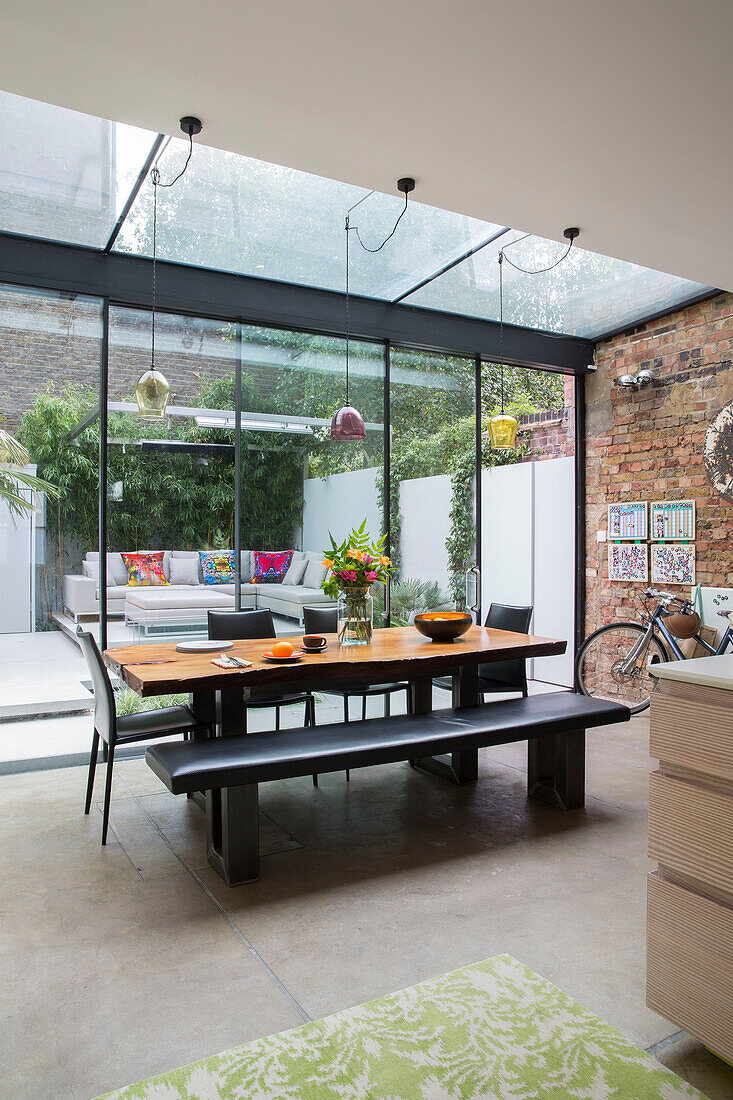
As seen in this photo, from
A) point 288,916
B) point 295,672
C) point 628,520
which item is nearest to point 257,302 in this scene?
point 295,672

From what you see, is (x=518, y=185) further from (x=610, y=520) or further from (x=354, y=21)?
(x=610, y=520)

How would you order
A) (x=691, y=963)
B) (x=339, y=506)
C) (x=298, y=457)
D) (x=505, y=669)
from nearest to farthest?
1. (x=691, y=963)
2. (x=505, y=669)
3. (x=298, y=457)
4. (x=339, y=506)

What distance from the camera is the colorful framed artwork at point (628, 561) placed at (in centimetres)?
596

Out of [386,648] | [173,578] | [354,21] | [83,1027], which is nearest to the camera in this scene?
[83,1027]

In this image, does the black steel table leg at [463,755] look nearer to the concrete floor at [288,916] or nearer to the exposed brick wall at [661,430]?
the concrete floor at [288,916]

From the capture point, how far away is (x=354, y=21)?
2209 mm

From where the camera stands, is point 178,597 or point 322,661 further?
point 178,597

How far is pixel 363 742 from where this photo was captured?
3.12 meters

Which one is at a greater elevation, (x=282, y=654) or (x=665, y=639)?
(x=282, y=654)

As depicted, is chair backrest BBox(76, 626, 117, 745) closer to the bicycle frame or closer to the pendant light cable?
the pendant light cable

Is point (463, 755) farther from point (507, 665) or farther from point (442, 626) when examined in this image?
point (507, 665)

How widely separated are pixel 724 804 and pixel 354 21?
2.38m

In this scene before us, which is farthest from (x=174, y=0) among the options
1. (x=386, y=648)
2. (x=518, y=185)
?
(x=386, y=648)

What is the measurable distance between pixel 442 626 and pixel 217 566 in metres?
1.57
